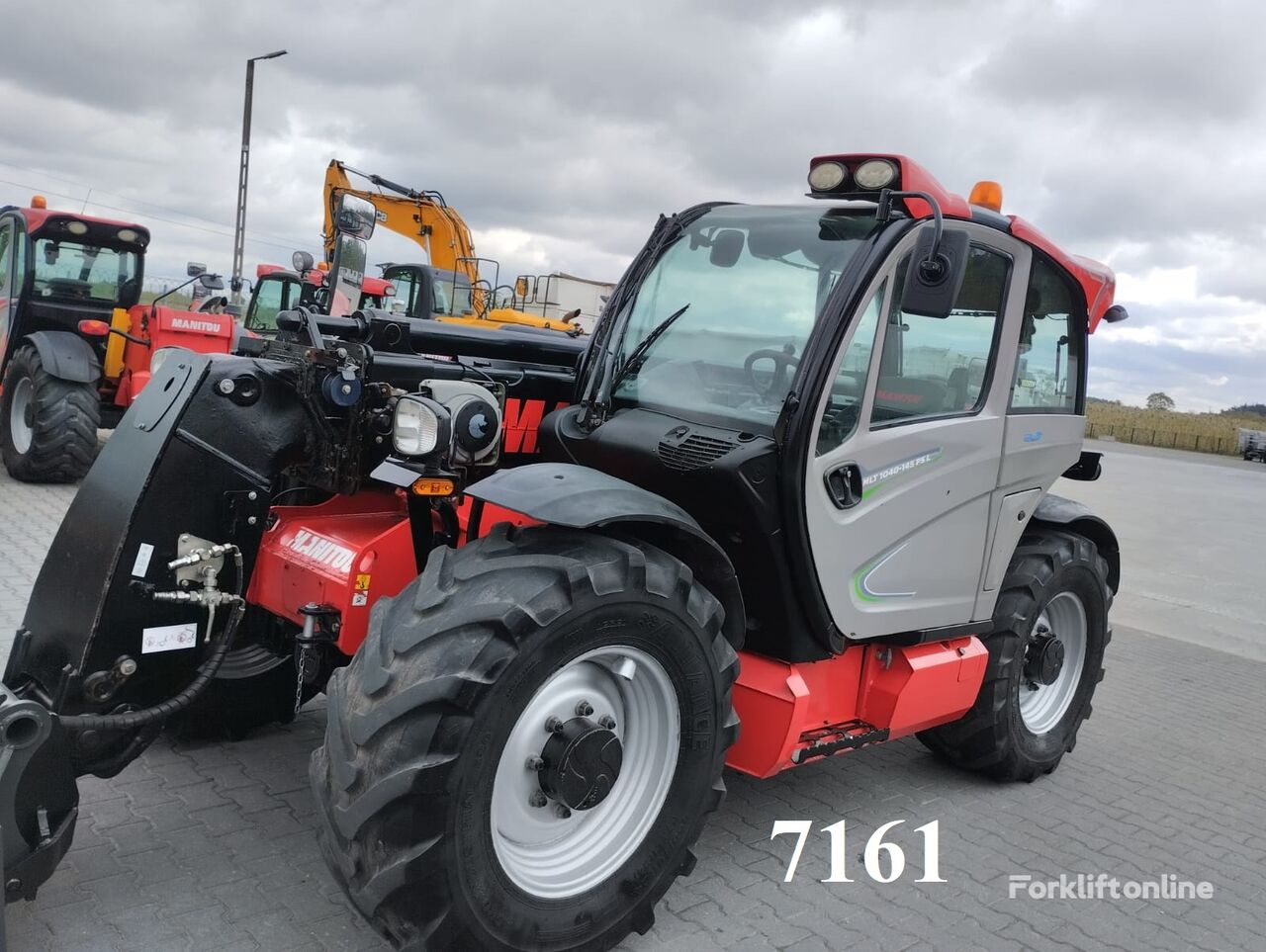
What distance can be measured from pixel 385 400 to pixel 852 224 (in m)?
1.68

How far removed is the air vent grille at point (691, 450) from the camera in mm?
3320

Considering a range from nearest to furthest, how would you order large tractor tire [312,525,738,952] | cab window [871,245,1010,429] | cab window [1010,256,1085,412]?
1. large tractor tire [312,525,738,952]
2. cab window [871,245,1010,429]
3. cab window [1010,256,1085,412]

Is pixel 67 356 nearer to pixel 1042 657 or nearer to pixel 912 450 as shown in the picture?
pixel 912 450

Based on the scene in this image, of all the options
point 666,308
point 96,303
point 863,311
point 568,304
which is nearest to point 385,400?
point 666,308

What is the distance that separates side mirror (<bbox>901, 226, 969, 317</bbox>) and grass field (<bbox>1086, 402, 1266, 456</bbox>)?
124ft

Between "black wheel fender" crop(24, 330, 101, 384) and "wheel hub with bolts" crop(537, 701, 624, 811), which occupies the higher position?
"black wheel fender" crop(24, 330, 101, 384)

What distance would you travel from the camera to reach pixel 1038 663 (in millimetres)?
4734

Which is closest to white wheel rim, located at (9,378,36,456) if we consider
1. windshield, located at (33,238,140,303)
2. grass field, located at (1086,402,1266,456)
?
windshield, located at (33,238,140,303)

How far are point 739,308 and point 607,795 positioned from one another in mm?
1664

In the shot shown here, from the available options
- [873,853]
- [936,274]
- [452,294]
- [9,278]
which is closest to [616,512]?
[936,274]

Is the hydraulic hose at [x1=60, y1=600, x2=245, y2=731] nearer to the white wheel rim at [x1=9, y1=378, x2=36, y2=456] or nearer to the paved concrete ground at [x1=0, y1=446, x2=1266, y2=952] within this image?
the paved concrete ground at [x1=0, y1=446, x2=1266, y2=952]

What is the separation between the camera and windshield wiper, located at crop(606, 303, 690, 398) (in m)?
3.72
